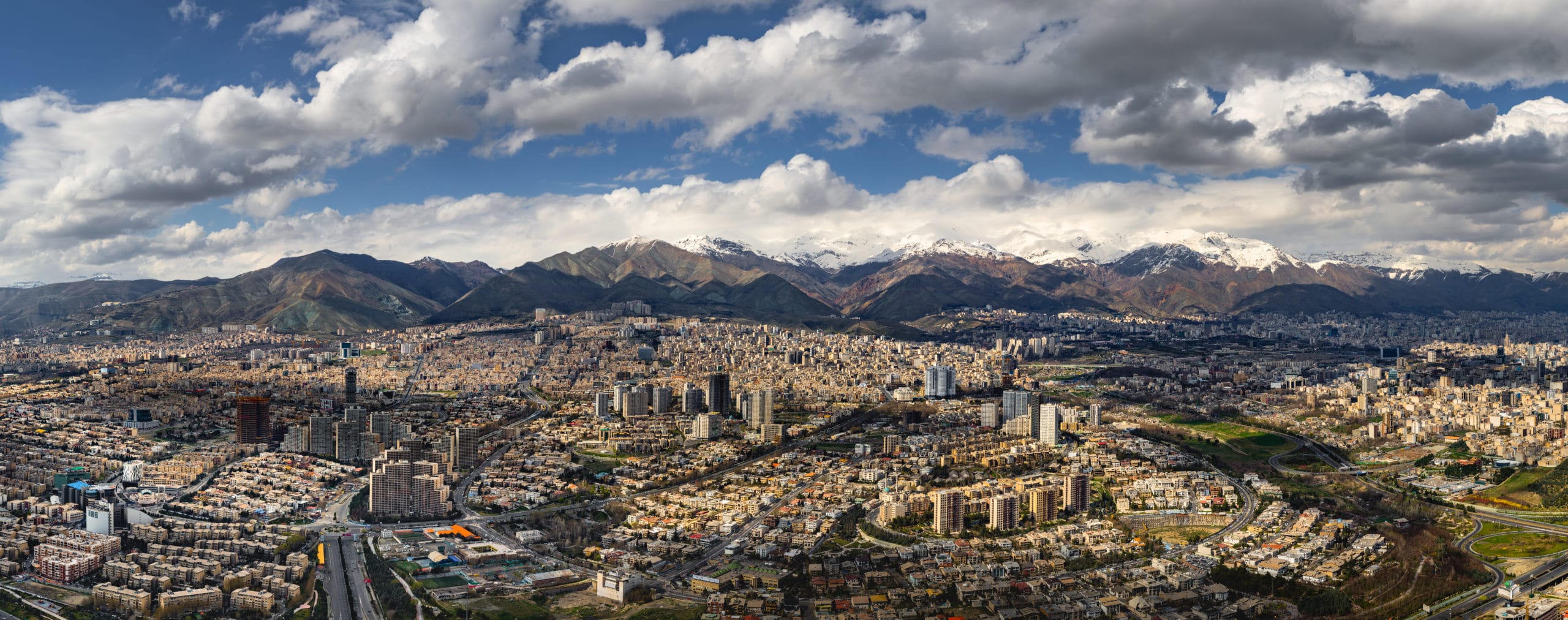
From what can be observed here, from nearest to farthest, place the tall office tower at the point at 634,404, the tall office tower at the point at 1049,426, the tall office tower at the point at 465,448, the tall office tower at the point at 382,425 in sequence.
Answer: the tall office tower at the point at 465,448
the tall office tower at the point at 382,425
the tall office tower at the point at 1049,426
the tall office tower at the point at 634,404

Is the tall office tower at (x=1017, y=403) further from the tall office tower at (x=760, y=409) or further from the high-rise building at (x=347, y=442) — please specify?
the high-rise building at (x=347, y=442)

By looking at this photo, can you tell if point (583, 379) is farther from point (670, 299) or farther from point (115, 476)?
point (670, 299)

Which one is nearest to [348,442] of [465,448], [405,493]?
[465,448]

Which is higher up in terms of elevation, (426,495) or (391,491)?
(391,491)

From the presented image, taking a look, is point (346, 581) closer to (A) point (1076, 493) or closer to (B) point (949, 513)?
(B) point (949, 513)

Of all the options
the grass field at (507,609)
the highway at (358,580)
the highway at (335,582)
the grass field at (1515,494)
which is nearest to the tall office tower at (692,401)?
the highway at (335,582)

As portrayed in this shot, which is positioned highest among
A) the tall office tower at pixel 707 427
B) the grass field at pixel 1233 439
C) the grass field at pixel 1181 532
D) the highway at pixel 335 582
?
the tall office tower at pixel 707 427

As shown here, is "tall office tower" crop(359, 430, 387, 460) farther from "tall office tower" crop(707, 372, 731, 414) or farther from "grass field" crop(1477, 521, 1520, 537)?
"grass field" crop(1477, 521, 1520, 537)
